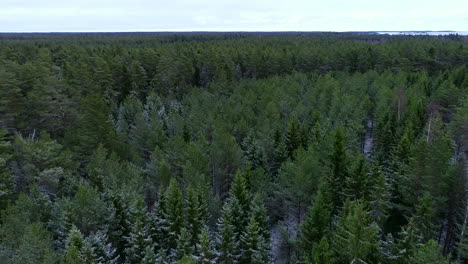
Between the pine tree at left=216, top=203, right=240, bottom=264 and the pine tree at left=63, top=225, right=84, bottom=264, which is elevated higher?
the pine tree at left=63, top=225, right=84, bottom=264

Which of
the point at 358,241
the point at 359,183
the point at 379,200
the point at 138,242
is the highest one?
the point at 359,183

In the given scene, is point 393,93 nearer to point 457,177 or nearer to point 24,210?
point 457,177

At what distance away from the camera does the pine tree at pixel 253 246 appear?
873 inches

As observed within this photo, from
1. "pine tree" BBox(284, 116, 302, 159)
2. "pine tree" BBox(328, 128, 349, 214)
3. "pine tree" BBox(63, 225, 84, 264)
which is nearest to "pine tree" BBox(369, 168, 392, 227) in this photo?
"pine tree" BBox(328, 128, 349, 214)

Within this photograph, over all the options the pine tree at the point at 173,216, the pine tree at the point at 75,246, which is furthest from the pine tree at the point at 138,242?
the pine tree at the point at 75,246

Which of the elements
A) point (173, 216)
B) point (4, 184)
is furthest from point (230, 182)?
point (4, 184)

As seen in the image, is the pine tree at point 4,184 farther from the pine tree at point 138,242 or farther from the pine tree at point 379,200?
the pine tree at point 379,200

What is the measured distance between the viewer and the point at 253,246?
22.8m

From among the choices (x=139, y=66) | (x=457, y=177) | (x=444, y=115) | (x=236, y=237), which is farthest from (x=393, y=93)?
(x=139, y=66)

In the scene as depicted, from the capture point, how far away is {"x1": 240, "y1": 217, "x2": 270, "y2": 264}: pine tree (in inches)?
873

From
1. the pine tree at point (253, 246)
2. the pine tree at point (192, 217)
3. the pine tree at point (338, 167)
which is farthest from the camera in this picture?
the pine tree at point (338, 167)

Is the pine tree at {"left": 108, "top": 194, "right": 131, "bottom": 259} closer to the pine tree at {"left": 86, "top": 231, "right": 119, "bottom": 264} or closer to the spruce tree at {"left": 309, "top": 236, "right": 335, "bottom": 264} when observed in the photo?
the pine tree at {"left": 86, "top": 231, "right": 119, "bottom": 264}

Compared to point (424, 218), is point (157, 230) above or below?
below

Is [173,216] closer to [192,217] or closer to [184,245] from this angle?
[192,217]
